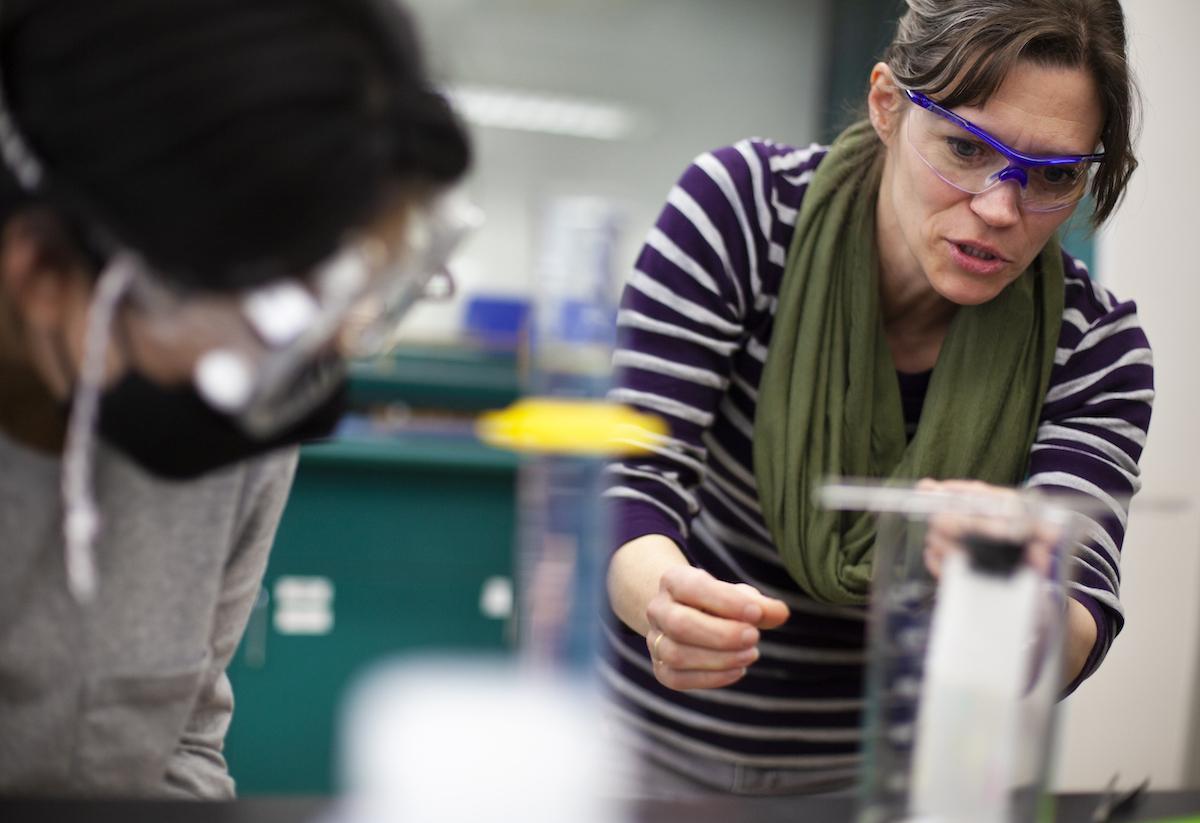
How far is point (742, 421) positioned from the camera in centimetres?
131

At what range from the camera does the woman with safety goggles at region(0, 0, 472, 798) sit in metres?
0.59

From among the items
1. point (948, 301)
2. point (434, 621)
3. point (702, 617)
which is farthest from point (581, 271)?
point (434, 621)

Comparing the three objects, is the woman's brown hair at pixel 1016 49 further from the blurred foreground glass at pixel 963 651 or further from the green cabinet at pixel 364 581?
the green cabinet at pixel 364 581

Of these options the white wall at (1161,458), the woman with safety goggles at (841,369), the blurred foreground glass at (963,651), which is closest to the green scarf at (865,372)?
the woman with safety goggles at (841,369)

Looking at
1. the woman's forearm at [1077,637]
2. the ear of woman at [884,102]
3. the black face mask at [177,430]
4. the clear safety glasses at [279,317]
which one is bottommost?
the woman's forearm at [1077,637]

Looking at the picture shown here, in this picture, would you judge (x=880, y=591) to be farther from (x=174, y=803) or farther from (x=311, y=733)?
(x=311, y=733)

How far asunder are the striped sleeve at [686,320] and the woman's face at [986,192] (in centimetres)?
16

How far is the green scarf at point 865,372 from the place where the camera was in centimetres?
126

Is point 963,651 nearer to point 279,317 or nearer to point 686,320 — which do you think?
point 279,317

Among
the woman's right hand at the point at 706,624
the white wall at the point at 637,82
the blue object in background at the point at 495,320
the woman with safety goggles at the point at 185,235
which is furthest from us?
the white wall at the point at 637,82

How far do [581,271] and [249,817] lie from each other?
463 millimetres

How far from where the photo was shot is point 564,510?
0.90 meters

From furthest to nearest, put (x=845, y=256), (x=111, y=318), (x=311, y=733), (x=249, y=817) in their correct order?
(x=311, y=733), (x=845, y=256), (x=249, y=817), (x=111, y=318)

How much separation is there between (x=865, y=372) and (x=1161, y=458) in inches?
54.3
